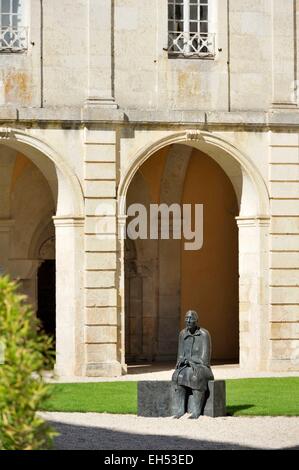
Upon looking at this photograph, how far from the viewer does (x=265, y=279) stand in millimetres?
27062

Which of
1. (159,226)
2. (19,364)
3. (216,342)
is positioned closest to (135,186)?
(159,226)

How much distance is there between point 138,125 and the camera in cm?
2664

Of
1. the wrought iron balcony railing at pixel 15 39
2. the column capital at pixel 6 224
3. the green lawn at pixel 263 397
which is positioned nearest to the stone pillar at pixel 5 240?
the column capital at pixel 6 224

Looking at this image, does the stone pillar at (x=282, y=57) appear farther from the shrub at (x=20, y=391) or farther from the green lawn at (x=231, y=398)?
the shrub at (x=20, y=391)

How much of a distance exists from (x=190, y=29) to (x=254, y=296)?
4.82 meters

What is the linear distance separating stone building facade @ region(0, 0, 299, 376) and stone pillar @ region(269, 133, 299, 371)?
0.02 metres

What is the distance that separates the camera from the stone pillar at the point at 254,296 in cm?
2695

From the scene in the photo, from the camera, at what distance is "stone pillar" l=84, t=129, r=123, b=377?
2622 centimetres

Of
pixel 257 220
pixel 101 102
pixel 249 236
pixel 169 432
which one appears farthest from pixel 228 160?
pixel 169 432

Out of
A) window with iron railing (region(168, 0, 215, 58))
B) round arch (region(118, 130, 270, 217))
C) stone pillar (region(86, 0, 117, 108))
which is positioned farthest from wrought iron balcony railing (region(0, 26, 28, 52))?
round arch (region(118, 130, 270, 217))

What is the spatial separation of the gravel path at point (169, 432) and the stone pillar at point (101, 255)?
5779 mm

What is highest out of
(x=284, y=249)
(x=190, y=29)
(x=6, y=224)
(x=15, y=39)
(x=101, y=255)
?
(x=190, y=29)

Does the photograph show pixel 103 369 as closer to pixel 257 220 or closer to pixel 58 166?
pixel 58 166

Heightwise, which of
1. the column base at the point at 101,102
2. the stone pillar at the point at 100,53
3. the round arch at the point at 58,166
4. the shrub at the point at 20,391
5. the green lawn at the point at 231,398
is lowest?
the green lawn at the point at 231,398
